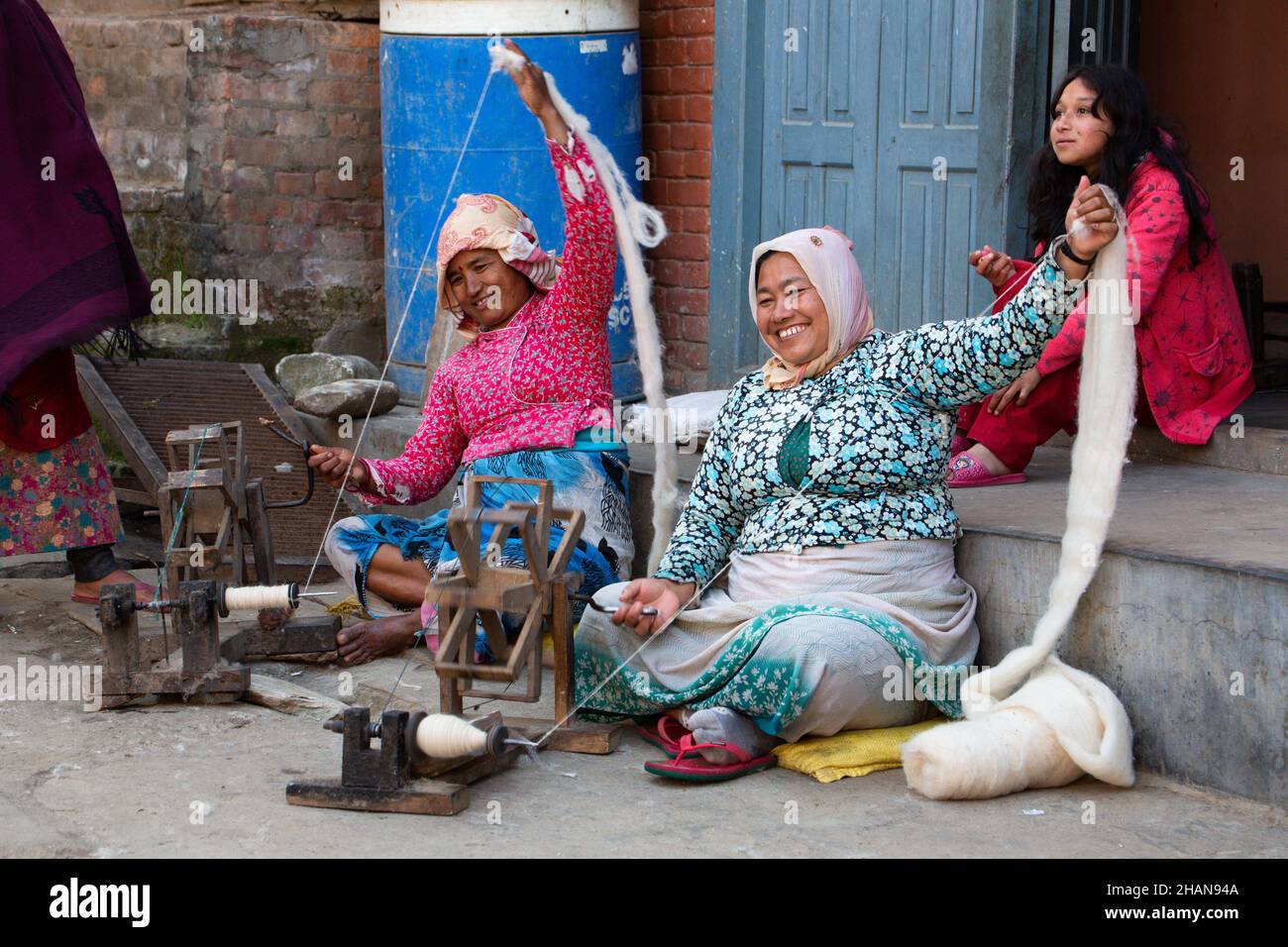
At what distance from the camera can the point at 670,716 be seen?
379 cm

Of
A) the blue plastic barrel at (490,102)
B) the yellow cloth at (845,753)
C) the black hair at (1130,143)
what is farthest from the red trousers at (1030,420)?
the blue plastic barrel at (490,102)

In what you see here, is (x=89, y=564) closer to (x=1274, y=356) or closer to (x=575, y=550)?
(x=575, y=550)

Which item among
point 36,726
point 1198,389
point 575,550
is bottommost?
point 36,726

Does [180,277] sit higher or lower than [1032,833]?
higher

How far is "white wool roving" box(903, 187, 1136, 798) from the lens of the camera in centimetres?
333

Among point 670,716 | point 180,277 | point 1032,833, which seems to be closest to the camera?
point 1032,833

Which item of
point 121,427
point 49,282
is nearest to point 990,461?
point 49,282

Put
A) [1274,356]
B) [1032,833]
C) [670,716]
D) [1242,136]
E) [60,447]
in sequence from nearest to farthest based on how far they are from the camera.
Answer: [1032,833] < [670,716] < [60,447] < [1274,356] < [1242,136]

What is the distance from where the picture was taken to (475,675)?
343 cm

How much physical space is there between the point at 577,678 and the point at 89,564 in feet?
6.19

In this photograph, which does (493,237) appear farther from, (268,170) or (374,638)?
(268,170)

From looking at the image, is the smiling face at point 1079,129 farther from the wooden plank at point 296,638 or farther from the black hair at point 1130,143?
the wooden plank at point 296,638

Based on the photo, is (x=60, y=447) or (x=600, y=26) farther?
(x=600, y=26)

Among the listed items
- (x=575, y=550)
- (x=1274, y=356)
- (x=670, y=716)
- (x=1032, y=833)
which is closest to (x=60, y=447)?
(x=575, y=550)
